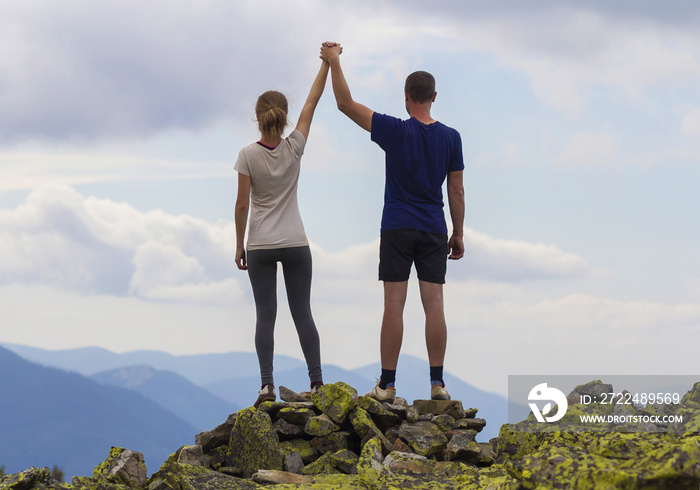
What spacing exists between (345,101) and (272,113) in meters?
0.97

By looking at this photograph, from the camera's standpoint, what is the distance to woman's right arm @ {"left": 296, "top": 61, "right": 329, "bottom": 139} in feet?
31.1

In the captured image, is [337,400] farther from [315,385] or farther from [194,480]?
[194,480]

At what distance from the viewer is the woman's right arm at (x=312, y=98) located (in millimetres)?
9477

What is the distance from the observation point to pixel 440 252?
31.1 ft

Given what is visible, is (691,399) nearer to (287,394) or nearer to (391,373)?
(391,373)

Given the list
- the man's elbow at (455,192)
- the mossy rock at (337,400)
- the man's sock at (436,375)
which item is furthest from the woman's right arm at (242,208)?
the man's sock at (436,375)

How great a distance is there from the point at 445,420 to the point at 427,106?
166 inches

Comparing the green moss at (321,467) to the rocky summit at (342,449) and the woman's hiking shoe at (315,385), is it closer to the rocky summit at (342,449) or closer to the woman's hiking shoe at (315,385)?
the rocky summit at (342,449)

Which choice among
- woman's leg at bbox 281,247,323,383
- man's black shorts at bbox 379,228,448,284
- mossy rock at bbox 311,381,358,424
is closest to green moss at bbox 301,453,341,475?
mossy rock at bbox 311,381,358,424

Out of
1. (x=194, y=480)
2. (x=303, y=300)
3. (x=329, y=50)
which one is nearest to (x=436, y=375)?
(x=303, y=300)

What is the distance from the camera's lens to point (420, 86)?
9.47m

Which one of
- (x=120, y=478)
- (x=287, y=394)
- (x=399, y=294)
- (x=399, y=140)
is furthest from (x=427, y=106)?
(x=120, y=478)

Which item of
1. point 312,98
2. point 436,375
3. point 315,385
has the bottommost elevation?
point 315,385

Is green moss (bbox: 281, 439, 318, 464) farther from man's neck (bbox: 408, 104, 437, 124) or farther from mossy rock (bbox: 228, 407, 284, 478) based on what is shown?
man's neck (bbox: 408, 104, 437, 124)
